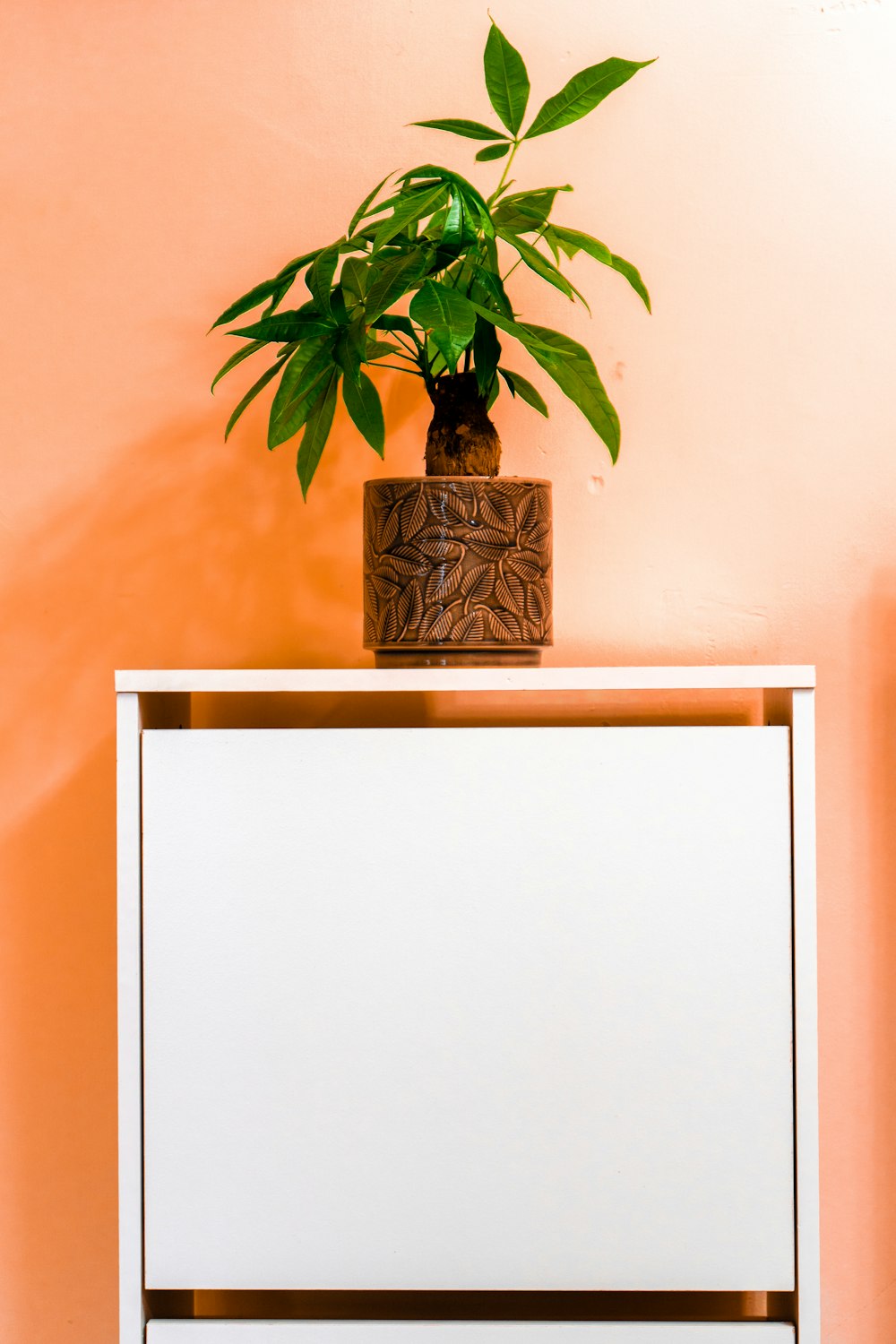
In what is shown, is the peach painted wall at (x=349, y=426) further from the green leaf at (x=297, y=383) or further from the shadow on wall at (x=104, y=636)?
the green leaf at (x=297, y=383)

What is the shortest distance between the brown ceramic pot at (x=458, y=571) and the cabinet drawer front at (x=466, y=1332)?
1.68 ft

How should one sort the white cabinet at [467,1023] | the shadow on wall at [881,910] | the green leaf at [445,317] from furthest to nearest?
the shadow on wall at [881,910]
the white cabinet at [467,1023]
the green leaf at [445,317]

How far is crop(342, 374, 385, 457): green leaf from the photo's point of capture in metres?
0.72

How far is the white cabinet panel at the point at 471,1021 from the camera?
0.73 m

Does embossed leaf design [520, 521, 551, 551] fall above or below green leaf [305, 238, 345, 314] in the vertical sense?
below

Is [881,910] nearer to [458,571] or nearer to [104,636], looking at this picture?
[458,571]

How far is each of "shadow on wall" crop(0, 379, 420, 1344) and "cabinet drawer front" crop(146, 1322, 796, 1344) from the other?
298 mm

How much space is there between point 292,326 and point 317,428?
0.08 metres

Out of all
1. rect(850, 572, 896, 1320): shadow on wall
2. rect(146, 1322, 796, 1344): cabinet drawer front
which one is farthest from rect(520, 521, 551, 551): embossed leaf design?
rect(146, 1322, 796, 1344): cabinet drawer front

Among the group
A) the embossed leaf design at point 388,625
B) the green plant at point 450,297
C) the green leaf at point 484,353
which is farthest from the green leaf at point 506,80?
the embossed leaf design at point 388,625

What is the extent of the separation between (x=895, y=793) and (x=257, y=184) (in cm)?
91

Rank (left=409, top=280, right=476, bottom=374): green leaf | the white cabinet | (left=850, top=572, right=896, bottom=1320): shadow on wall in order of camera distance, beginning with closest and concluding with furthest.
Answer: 1. (left=409, top=280, right=476, bottom=374): green leaf
2. the white cabinet
3. (left=850, top=572, right=896, bottom=1320): shadow on wall

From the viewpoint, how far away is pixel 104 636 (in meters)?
1.00

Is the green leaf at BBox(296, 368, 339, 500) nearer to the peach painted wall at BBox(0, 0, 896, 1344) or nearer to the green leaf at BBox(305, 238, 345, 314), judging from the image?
the green leaf at BBox(305, 238, 345, 314)
